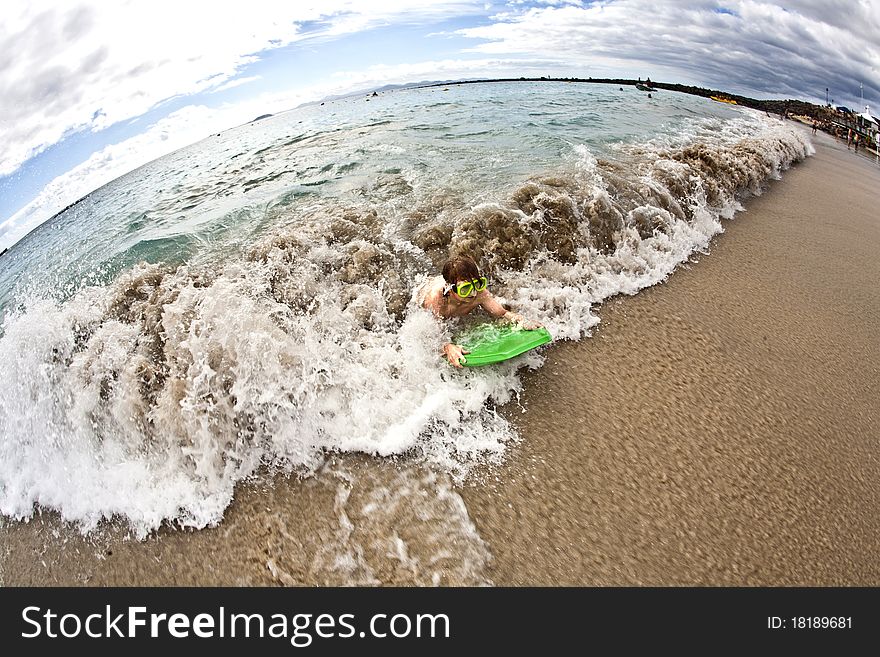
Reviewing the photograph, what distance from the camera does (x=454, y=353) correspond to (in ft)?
13.0

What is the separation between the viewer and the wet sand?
9.11ft

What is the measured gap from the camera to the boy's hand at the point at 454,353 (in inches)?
154

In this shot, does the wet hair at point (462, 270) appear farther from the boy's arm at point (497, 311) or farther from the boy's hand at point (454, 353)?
the boy's hand at point (454, 353)

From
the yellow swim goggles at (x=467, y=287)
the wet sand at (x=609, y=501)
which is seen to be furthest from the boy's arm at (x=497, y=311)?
the wet sand at (x=609, y=501)

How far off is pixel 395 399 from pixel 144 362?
8.62 feet

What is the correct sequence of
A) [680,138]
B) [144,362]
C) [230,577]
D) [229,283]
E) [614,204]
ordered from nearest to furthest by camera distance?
[230,577]
[144,362]
[229,283]
[614,204]
[680,138]

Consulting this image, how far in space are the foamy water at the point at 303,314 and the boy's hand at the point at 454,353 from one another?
0.48 feet

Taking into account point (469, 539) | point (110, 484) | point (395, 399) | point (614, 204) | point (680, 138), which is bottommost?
point (110, 484)

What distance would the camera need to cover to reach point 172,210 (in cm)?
1090

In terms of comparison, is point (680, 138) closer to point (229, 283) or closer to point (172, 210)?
point (229, 283)

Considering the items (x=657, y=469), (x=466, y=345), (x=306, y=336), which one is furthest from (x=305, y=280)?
(x=657, y=469)

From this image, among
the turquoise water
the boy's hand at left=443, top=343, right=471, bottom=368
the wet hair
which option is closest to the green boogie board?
the boy's hand at left=443, top=343, right=471, bottom=368

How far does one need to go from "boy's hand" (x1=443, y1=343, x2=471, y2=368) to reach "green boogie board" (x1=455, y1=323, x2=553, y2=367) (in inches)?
2.0

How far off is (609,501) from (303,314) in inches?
147
